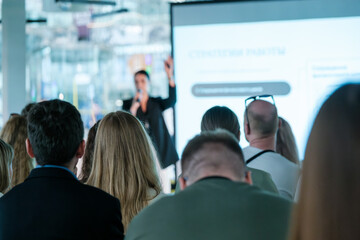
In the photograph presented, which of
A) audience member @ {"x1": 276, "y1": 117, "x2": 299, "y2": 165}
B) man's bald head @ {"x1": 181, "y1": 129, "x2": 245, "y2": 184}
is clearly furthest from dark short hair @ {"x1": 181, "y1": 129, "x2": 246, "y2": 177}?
audience member @ {"x1": 276, "y1": 117, "x2": 299, "y2": 165}

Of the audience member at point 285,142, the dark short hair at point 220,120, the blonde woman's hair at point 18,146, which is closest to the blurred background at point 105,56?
the blonde woman's hair at point 18,146

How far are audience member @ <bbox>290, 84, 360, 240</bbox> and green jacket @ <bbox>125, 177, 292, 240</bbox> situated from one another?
31 centimetres

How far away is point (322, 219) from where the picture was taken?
2.76 feet

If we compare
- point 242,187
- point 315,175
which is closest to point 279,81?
point 242,187

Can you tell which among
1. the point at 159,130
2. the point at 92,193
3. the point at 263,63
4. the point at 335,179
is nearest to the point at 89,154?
the point at 92,193

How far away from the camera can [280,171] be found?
2.60 m

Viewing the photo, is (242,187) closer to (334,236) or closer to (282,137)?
(334,236)

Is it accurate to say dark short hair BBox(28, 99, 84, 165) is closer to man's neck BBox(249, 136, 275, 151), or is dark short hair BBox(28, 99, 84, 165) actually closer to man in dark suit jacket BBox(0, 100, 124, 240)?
man in dark suit jacket BBox(0, 100, 124, 240)

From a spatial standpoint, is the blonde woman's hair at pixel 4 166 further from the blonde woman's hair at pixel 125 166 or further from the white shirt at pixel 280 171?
the white shirt at pixel 280 171

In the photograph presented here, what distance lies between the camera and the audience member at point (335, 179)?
838mm

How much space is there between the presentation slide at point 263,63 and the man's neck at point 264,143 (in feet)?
7.64

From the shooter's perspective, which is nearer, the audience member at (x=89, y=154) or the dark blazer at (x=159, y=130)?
the audience member at (x=89, y=154)

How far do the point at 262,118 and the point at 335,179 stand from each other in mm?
2088

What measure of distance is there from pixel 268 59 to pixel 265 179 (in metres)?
3.30
